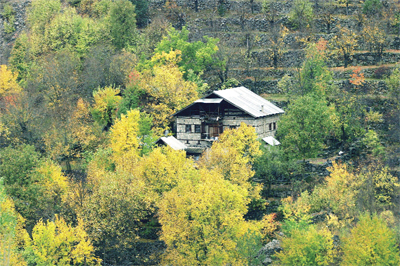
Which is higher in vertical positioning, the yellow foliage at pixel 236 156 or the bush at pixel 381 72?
the bush at pixel 381 72

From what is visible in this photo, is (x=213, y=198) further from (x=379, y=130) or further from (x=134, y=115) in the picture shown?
(x=379, y=130)

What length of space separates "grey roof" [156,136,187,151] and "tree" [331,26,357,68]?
993 inches

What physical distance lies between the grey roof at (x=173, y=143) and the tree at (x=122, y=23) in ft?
95.2

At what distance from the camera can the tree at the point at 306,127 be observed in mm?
60344

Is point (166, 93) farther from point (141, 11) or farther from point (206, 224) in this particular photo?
point (141, 11)

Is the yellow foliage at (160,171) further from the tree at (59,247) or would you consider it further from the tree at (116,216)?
the tree at (59,247)

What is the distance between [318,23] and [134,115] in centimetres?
3564

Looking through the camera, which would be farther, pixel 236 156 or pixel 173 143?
pixel 173 143

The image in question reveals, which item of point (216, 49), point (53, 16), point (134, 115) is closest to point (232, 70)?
point (216, 49)

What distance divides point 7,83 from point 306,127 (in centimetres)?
4447

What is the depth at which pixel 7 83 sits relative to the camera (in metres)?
84.1

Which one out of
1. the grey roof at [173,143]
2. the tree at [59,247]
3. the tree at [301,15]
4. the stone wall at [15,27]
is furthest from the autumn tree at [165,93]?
the stone wall at [15,27]

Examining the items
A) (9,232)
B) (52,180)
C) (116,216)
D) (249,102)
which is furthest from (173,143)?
(9,232)

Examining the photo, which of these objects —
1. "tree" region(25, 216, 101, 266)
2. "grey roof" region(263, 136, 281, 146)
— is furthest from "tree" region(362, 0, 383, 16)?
"tree" region(25, 216, 101, 266)
